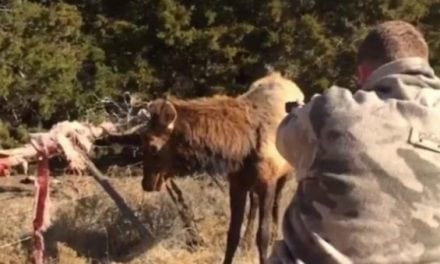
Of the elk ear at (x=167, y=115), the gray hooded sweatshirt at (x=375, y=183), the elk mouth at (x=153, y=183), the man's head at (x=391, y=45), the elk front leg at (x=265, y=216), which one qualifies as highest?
the man's head at (x=391, y=45)

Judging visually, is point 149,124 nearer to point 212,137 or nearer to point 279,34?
point 212,137

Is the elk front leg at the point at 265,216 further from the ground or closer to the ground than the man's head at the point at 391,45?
closer to the ground

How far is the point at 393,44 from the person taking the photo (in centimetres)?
293

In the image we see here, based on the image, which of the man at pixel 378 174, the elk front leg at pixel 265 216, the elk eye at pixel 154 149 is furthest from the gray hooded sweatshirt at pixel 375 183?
the elk front leg at pixel 265 216

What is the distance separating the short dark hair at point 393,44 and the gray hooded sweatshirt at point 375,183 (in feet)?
0.11

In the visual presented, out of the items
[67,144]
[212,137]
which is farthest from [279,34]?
[67,144]

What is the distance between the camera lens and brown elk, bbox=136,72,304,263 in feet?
29.3

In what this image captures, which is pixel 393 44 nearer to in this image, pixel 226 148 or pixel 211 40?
pixel 226 148

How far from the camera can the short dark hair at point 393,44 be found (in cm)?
293

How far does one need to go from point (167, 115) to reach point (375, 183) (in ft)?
19.7

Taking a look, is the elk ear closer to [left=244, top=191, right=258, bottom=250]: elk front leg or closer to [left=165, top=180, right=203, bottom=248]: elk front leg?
[left=165, top=180, right=203, bottom=248]: elk front leg

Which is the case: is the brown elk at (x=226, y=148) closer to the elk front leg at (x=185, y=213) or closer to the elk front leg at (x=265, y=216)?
the elk front leg at (x=265, y=216)

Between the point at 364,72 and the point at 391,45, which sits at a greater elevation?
the point at 391,45

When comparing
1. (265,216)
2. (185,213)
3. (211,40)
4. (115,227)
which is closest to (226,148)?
(265,216)
